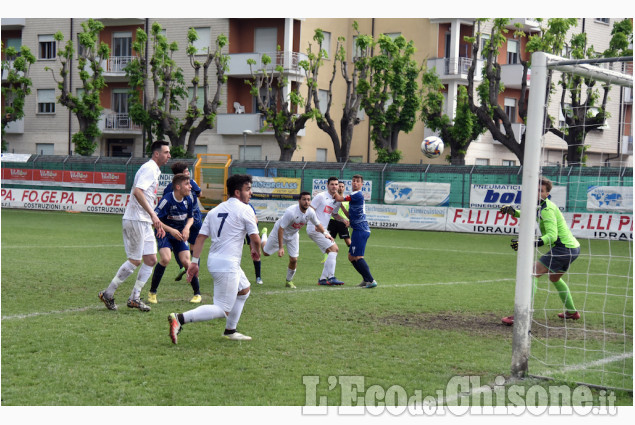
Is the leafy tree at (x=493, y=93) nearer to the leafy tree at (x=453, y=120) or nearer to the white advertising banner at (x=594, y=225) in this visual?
the leafy tree at (x=453, y=120)

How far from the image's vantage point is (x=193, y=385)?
245 inches

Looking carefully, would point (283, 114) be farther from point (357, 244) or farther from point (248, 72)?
point (357, 244)

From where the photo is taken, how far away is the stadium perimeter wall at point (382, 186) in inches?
971

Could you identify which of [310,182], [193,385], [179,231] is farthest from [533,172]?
[310,182]

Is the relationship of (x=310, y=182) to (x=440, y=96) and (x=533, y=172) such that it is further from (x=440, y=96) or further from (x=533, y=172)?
(x=533, y=172)

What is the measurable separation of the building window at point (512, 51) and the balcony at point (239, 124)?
39.1ft

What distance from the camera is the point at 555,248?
32.1 feet

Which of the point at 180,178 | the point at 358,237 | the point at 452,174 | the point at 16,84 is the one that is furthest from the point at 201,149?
the point at 180,178

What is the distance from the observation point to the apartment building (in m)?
40.8

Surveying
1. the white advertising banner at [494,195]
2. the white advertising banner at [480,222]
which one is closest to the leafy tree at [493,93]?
the white advertising banner at [494,195]

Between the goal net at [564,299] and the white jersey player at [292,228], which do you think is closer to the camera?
the goal net at [564,299]

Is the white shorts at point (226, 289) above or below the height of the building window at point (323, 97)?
below

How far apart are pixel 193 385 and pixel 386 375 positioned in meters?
1.62

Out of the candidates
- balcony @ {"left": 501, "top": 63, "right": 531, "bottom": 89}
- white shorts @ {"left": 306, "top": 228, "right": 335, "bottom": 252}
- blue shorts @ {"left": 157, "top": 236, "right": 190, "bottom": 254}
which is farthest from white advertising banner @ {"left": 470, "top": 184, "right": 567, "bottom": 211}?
blue shorts @ {"left": 157, "top": 236, "right": 190, "bottom": 254}
